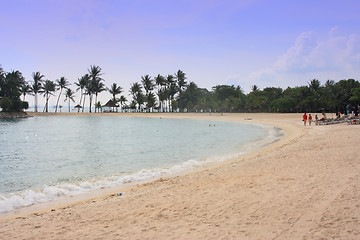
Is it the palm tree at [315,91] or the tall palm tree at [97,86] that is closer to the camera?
the palm tree at [315,91]

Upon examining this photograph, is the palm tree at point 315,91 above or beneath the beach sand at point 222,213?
above

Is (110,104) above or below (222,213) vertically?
above

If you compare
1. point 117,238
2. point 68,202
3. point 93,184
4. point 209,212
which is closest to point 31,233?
point 117,238

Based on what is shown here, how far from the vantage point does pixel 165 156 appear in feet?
46.4

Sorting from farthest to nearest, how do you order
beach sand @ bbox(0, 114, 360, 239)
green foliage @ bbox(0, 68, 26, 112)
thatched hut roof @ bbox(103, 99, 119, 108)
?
thatched hut roof @ bbox(103, 99, 119, 108) < green foliage @ bbox(0, 68, 26, 112) < beach sand @ bbox(0, 114, 360, 239)

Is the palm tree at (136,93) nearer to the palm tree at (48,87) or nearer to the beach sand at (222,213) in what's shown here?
the palm tree at (48,87)

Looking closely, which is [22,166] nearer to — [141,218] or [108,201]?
[108,201]

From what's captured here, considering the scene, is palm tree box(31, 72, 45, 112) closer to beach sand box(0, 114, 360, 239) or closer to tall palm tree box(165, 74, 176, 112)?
tall palm tree box(165, 74, 176, 112)

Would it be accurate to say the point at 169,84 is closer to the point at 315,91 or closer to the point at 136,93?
the point at 136,93

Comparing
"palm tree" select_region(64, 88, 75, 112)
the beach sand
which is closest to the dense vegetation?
"palm tree" select_region(64, 88, 75, 112)

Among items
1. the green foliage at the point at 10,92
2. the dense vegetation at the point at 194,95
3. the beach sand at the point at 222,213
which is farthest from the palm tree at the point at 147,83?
the beach sand at the point at 222,213

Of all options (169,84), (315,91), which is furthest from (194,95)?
(315,91)

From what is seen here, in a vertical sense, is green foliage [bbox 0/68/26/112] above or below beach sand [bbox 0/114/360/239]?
above

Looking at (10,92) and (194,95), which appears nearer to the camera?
(10,92)
